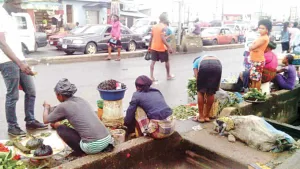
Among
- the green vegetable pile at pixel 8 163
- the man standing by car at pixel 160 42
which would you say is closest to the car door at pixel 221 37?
the man standing by car at pixel 160 42

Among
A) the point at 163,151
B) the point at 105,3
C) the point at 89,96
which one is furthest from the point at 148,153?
the point at 105,3

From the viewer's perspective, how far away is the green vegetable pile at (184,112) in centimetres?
545

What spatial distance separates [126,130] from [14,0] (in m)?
2.47

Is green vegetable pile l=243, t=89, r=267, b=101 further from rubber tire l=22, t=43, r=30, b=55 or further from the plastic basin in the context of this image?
rubber tire l=22, t=43, r=30, b=55

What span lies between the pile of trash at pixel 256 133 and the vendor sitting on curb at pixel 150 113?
3.55 feet

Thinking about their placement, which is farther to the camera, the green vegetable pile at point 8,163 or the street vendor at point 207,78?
the street vendor at point 207,78

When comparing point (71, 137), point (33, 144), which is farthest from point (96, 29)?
point (71, 137)

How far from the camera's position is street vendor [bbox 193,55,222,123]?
4815 mm

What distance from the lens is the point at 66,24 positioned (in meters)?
28.7

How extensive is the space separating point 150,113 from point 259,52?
3.28 metres

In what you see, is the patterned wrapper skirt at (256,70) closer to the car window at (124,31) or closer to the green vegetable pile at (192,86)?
the green vegetable pile at (192,86)

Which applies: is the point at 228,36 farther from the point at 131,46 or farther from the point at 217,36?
the point at 131,46

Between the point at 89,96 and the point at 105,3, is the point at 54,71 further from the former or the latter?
the point at 105,3

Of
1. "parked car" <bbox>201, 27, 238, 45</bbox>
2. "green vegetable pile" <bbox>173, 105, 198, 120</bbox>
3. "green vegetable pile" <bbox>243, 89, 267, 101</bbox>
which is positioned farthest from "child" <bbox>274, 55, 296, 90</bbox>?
"parked car" <bbox>201, 27, 238, 45</bbox>
